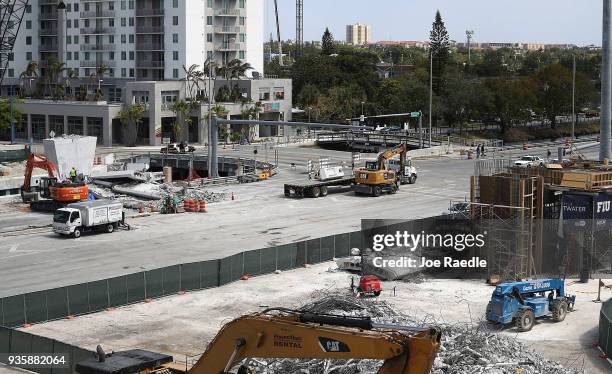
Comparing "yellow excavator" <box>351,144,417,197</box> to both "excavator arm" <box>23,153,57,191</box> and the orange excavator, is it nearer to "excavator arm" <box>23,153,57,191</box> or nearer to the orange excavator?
the orange excavator

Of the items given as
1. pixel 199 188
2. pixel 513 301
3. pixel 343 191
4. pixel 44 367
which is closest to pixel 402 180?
pixel 343 191

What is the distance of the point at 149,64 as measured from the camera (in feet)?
440

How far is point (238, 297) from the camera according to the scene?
4559 cm

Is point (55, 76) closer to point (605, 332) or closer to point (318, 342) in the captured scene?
point (605, 332)

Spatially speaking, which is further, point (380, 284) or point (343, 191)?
point (343, 191)

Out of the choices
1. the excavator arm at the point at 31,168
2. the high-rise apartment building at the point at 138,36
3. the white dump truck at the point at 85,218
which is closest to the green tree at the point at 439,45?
the high-rise apartment building at the point at 138,36

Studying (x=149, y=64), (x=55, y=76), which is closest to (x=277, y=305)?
(x=149, y=64)

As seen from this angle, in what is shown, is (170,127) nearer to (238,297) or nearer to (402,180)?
(402,180)

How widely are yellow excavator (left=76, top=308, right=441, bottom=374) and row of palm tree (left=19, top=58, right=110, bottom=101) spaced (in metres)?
110

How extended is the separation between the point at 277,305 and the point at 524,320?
10.6 metres

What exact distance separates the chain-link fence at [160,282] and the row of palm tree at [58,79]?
84.4 m

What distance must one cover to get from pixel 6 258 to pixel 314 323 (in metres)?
34.7

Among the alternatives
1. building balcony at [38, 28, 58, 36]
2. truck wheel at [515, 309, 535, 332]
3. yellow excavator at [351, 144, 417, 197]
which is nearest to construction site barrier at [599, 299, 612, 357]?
truck wheel at [515, 309, 535, 332]

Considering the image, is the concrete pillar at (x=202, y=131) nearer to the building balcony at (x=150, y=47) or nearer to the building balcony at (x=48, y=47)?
the building balcony at (x=150, y=47)
